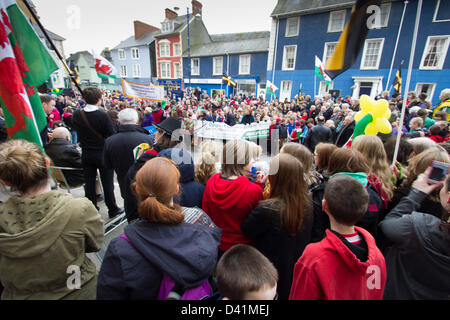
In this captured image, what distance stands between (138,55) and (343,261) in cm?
3877

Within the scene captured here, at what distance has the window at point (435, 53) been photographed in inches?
588

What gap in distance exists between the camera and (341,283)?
1274 millimetres

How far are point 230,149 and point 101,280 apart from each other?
4.45ft

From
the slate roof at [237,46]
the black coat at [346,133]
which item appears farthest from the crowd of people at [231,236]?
the slate roof at [237,46]

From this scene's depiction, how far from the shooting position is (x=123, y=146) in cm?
301

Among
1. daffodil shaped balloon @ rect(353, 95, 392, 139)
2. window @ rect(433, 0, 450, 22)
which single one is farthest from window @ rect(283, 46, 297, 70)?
daffodil shaped balloon @ rect(353, 95, 392, 139)

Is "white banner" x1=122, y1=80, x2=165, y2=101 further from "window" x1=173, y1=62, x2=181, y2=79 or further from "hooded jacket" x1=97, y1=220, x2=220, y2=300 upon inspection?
"window" x1=173, y1=62, x2=181, y2=79

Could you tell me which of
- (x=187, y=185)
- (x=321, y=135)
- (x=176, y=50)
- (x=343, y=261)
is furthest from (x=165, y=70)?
(x=343, y=261)

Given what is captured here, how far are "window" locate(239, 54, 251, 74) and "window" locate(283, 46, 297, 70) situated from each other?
5.38 metres

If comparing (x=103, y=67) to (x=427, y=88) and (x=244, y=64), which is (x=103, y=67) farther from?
(x=244, y=64)

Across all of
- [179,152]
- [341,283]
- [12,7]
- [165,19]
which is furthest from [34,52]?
[165,19]

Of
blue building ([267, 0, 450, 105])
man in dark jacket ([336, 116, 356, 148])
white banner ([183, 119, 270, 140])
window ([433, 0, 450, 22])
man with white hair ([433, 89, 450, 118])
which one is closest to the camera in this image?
man with white hair ([433, 89, 450, 118])

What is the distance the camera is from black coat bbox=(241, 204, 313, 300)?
1695 mm
